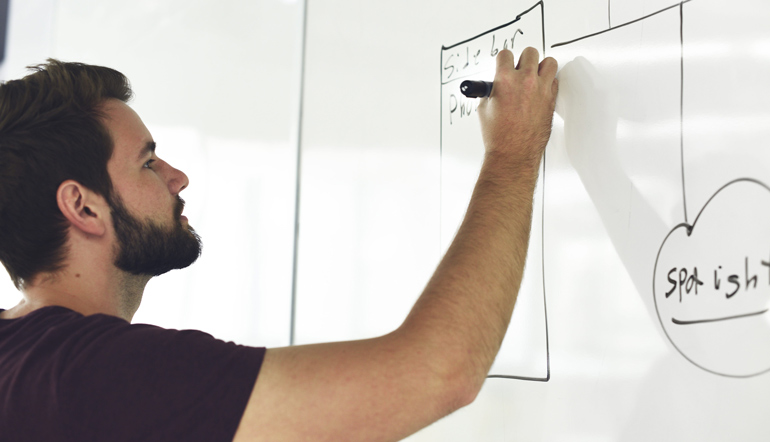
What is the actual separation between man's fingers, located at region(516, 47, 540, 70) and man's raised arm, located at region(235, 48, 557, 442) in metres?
0.17

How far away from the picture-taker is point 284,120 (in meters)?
1.37

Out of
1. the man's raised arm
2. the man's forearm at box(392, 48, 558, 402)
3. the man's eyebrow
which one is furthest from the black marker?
the man's eyebrow

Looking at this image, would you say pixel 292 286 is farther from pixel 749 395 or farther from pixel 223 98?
pixel 749 395

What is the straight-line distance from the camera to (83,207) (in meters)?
0.84

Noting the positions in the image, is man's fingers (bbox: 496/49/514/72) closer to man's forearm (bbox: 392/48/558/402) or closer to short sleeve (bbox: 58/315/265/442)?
man's forearm (bbox: 392/48/558/402)

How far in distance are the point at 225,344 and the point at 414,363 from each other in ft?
0.63

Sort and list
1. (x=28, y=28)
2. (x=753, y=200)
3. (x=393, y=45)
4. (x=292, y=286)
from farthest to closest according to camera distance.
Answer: (x=28, y=28), (x=292, y=286), (x=393, y=45), (x=753, y=200)

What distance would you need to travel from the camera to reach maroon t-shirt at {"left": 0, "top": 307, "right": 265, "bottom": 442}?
59cm

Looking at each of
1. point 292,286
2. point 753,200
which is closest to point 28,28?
point 292,286

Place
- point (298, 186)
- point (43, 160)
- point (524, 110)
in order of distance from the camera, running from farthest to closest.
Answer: point (298, 186) → point (43, 160) → point (524, 110)

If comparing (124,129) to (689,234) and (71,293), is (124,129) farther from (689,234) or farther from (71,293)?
(689,234)

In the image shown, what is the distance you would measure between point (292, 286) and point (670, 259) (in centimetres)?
88

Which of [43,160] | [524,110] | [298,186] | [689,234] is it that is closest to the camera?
[689,234]

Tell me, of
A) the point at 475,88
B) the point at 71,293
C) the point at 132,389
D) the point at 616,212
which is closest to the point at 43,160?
the point at 71,293
